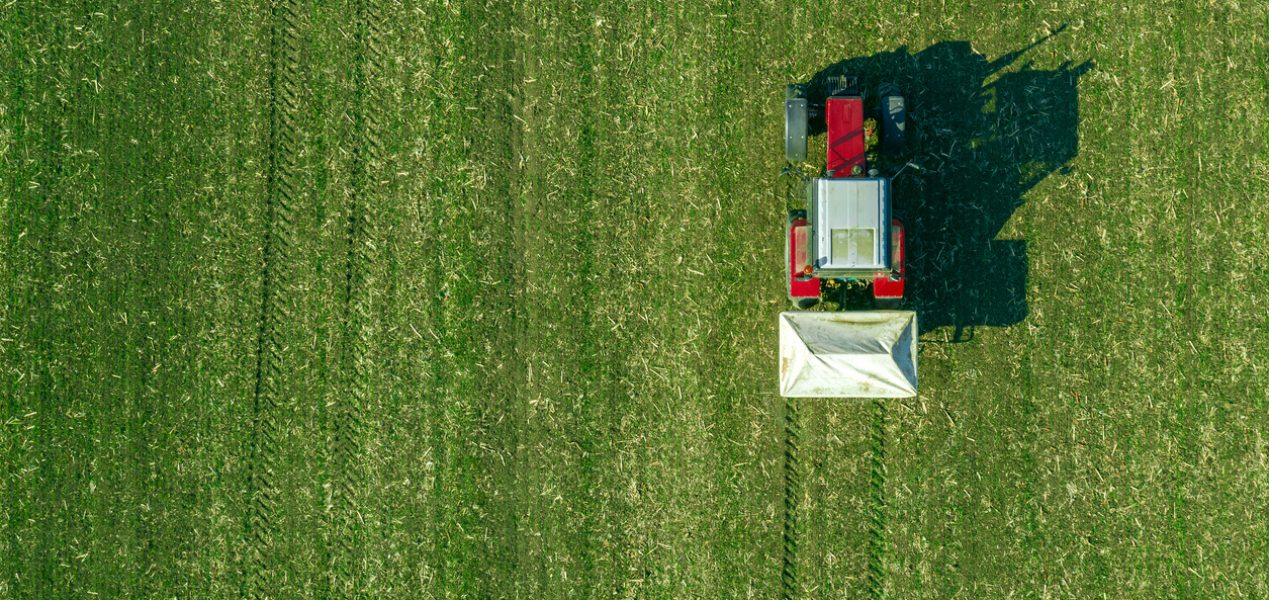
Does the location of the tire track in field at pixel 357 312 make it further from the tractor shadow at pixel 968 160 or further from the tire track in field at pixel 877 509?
the tire track in field at pixel 877 509

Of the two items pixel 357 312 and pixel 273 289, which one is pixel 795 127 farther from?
pixel 273 289

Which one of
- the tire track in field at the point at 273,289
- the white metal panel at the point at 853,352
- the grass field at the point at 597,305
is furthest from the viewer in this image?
the tire track in field at the point at 273,289

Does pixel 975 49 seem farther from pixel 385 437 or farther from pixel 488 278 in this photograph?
pixel 385 437

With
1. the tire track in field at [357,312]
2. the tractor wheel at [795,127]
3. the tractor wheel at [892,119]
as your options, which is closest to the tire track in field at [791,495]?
the tractor wheel at [795,127]

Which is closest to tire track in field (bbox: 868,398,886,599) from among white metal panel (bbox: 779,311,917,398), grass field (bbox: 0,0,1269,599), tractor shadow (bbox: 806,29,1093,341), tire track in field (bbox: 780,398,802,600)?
grass field (bbox: 0,0,1269,599)

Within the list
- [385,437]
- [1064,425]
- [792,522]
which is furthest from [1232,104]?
[385,437]

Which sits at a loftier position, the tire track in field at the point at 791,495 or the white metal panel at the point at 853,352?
the white metal panel at the point at 853,352

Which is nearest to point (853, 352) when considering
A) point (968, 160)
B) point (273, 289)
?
point (968, 160)
